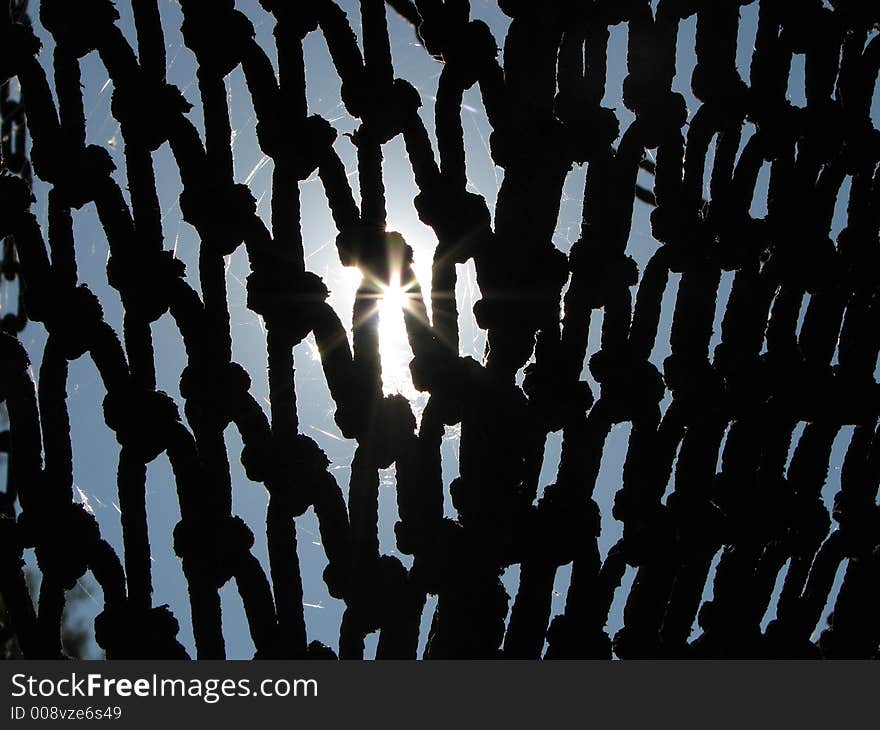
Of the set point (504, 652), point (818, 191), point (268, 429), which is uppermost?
point (818, 191)

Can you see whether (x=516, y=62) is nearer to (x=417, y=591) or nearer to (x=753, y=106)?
(x=753, y=106)

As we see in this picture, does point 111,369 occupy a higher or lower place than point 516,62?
lower

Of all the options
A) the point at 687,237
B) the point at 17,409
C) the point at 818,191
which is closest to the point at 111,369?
the point at 17,409

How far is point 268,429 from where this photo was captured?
14.6 inches

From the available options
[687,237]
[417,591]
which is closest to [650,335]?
[687,237]

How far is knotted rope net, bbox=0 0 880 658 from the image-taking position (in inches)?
14.4

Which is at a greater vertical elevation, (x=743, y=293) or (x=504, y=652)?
Answer: (x=743, y=293)

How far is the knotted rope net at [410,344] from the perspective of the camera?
0.37m

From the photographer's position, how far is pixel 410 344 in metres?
0.36

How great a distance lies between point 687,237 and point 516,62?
0.42ft

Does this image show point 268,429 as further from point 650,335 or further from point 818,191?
point 818,191
